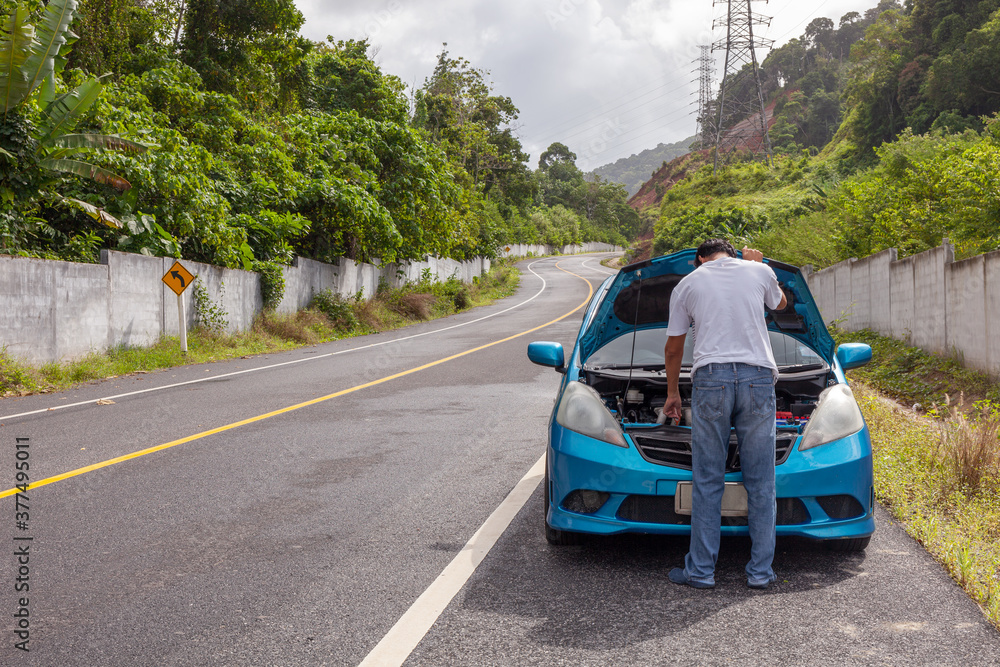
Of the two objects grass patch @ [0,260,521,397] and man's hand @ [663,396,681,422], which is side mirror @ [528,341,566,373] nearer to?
man's hand @ [663,396,681,422]

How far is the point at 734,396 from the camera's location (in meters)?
3.88

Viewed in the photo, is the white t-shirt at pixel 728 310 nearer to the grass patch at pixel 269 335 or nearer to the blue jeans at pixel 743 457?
the blue jeans at pixel 743 457

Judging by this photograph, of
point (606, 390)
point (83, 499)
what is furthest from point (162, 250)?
point (606, 390)

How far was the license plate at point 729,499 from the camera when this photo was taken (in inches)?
157

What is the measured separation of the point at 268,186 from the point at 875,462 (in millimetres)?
20779

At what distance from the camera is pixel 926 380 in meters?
10.4

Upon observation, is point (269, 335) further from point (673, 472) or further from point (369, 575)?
point (673, 472)

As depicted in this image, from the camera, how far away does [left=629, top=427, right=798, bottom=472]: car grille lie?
4.11 meters

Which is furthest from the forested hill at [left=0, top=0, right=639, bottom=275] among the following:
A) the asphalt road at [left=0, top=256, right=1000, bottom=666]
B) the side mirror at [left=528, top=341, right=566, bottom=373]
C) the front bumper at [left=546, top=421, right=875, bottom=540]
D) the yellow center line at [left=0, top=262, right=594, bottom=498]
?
the front bumper at [left=546, top=421, right=875, bottom=540]

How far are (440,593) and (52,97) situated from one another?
15642 millimetres

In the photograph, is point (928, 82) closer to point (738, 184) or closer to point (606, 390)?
point (738, 184)

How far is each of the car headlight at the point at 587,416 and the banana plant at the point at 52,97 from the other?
43.8 ft

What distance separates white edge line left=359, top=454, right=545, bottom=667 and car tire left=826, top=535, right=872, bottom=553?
1842mm

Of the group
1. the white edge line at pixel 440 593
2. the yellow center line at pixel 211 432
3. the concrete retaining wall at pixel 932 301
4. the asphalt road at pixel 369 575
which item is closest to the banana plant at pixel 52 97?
the yellow center line at pixel 211 432
